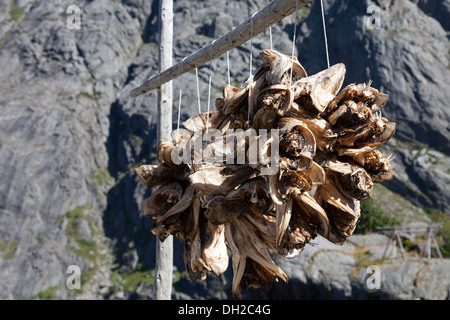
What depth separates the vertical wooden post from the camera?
3.45 metres

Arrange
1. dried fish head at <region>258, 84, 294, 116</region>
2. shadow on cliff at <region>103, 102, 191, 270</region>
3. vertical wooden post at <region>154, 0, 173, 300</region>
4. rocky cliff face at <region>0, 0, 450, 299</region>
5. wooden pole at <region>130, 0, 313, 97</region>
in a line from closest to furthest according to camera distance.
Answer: dried fish head at <region>258, 84, 294, 116</region> → wooden pole at <region>130, 0, 313, 97</region> → vertical wooden post at <region>154, 0, 173, 300</region> → rocky cliff face at <region>0, 0, 450, 299</region> → shadow on cliff at <region>103, 102, 191, 270</region>

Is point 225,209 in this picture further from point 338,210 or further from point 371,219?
point 371,219

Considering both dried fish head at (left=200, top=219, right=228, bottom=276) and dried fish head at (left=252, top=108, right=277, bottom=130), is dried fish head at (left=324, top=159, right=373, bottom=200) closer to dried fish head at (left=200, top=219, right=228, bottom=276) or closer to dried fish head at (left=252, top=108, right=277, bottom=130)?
dried fish head at (left=252, top=108, right=277, bottom=130)

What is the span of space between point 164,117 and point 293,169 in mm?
2412

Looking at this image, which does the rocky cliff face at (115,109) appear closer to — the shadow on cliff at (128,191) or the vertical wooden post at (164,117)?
the shadow on cliff at (128,191)

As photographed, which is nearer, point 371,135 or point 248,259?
point 371,135


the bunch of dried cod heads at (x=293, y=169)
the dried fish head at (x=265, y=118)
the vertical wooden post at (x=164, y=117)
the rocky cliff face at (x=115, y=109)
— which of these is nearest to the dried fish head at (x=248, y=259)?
the bunch of dried cod heads at (x=293, y=169)

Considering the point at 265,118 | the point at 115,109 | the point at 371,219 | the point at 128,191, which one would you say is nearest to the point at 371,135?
the point at 265,118

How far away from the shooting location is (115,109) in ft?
92.6

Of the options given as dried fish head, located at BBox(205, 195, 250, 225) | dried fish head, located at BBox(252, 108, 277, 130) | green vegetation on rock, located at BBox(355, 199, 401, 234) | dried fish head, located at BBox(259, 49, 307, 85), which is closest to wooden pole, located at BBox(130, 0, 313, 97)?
dried fish head, located at BBox(259, 49, 307, 85)

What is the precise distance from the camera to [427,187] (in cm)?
2028

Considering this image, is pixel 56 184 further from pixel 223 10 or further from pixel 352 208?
pixel 352 208

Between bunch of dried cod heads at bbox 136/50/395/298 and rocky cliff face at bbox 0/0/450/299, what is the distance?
18.7m
